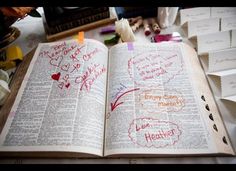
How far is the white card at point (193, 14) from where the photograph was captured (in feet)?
2.54

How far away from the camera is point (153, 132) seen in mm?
521

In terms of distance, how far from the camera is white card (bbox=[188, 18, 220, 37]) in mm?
726

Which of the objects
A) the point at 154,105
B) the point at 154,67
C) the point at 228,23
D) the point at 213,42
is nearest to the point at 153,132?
the point at 154,105

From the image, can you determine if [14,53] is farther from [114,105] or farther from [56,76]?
[114,105]

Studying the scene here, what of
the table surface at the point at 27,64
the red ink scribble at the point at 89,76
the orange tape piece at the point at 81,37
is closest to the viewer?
the table surface at the point at 27,64

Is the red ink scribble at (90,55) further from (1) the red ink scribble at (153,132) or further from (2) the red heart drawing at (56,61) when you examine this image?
(1) the red ink scribble at (153,132)

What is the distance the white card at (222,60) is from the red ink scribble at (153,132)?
0.68 ft

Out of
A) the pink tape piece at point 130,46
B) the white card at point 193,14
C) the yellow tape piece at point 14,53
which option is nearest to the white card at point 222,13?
the white card at point 193,14

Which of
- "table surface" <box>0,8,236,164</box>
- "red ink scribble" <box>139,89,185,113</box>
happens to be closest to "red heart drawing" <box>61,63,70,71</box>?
"table surface" <box>0,8,236,164</box>

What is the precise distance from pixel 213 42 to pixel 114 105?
318 millimetres

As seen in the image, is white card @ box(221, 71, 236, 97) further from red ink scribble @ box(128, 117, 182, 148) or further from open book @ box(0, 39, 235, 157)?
red ink scribble @ box(128, 117, 182, 148)

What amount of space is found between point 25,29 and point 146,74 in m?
0.45
